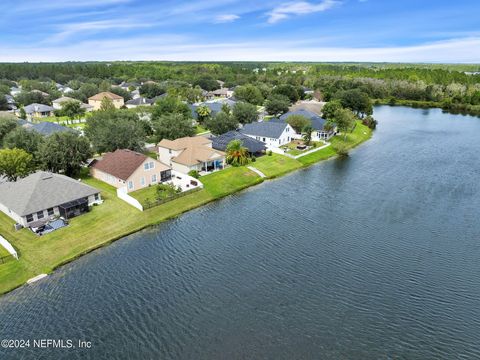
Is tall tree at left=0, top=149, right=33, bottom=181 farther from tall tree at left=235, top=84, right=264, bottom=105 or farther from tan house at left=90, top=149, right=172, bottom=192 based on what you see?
tall tree at left=235, top=84, right=264, bottom=105

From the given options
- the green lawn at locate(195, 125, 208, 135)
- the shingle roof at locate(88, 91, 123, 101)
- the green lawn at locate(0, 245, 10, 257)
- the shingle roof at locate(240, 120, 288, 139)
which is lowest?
the green lawn at locate(0, 245, 10, 257)

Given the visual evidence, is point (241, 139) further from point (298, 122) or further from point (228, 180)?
point (298, 122)

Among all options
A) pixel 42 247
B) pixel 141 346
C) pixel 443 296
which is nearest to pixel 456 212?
pixel 443 296

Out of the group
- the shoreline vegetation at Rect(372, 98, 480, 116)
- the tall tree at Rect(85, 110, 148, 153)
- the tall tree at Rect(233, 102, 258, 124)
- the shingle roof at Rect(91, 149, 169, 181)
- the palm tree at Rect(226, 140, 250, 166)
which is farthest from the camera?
the shoreline vegetation at Rect(372, 98, 480, 116)

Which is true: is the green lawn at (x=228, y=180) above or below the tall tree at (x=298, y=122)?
below

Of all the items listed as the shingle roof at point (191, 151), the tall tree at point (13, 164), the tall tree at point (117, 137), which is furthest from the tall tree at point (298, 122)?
the tall tree at point (13, 164)

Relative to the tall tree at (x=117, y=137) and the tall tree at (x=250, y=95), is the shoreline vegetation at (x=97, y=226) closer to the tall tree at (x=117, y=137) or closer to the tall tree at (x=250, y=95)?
the tall tree at (x=117, y=137)

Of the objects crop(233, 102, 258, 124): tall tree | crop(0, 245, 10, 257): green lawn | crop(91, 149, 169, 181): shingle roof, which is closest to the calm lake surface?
crop(0, 245, 10, 257): green lawn
